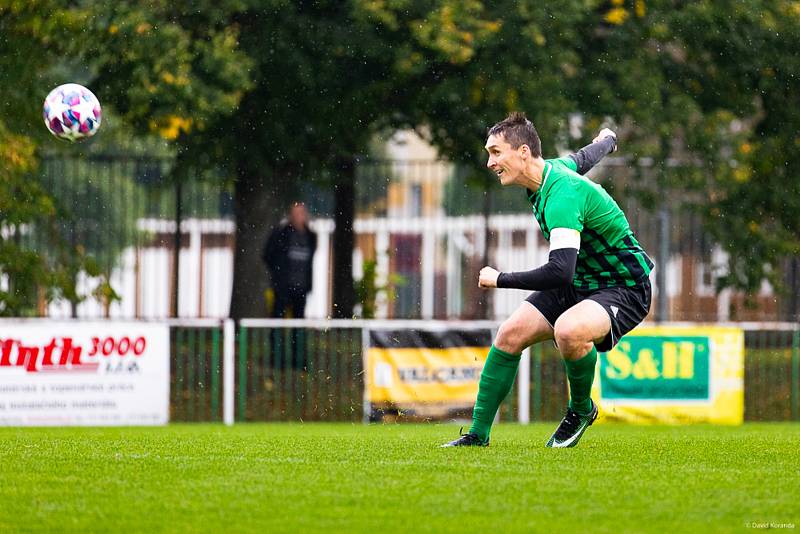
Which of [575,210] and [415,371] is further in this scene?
[415,371]

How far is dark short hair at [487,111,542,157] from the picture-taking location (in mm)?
7434

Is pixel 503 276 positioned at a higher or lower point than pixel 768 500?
higher

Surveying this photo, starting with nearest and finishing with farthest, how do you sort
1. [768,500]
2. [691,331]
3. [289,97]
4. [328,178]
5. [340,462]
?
[768,500] < [340,462] < [691,331] < [289,97] < [328,178]

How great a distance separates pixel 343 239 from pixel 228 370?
5259mm

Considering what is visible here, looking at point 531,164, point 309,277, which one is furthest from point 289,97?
point 531,164

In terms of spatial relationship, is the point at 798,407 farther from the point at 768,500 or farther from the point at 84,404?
the point at 768,500

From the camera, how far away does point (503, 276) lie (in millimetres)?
7133

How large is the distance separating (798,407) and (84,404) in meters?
8.18

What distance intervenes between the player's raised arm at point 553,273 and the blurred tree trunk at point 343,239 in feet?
37.1

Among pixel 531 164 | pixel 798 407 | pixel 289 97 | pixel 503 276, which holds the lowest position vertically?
pixel 798 407

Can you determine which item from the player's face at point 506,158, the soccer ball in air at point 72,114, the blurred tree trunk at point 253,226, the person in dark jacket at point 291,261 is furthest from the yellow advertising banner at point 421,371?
the player's face at point 506,158

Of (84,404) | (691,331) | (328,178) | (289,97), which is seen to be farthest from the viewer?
(328,178)

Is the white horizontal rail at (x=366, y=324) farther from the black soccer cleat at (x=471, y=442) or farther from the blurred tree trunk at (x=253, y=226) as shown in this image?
the black soccer cleat at (x=471, y=442)

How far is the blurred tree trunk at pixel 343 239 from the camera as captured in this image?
61.4ft
